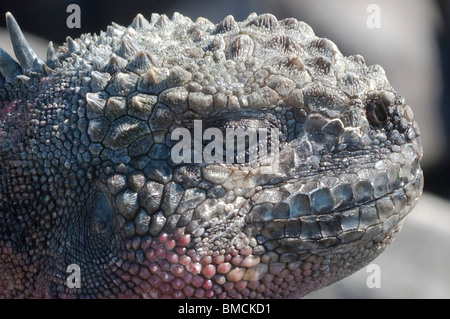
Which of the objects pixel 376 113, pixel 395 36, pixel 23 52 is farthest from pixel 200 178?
pixel 395 36

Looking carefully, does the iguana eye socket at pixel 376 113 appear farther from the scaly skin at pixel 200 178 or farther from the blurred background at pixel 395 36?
the blurred background at pixel 395 36

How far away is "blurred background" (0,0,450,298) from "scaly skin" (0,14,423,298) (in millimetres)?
4938

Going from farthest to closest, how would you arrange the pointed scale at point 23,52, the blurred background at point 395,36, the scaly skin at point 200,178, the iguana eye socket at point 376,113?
1. the blurred background at point 395,36
2. the pointed scale at point 23,52
3. the iguana eye socket at point 376,113
4. the scaly skin at point 200,178

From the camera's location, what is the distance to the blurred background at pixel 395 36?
377 inches

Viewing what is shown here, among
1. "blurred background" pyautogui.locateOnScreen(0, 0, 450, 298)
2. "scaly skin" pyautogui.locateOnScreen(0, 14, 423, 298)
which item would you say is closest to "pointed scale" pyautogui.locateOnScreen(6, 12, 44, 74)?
"scaly skin" pyautogui.locateOnScreen(0, 14, 423, 298)

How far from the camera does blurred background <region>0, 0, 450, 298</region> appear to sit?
31.4 feet

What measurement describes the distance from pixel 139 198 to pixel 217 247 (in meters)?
0.47

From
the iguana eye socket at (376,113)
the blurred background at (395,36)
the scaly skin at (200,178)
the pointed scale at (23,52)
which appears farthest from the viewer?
the blurred background at (395,36)

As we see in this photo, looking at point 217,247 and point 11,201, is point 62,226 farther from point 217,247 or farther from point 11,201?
point 217,247

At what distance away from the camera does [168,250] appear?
308 cm

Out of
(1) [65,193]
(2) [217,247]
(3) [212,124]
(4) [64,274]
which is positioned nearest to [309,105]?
(3) [212,124]

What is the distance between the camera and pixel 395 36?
397 inches

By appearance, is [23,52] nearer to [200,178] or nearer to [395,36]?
[200,178]

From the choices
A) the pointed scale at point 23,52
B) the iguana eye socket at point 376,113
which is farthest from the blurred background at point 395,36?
the pointed scale at point 23,52
